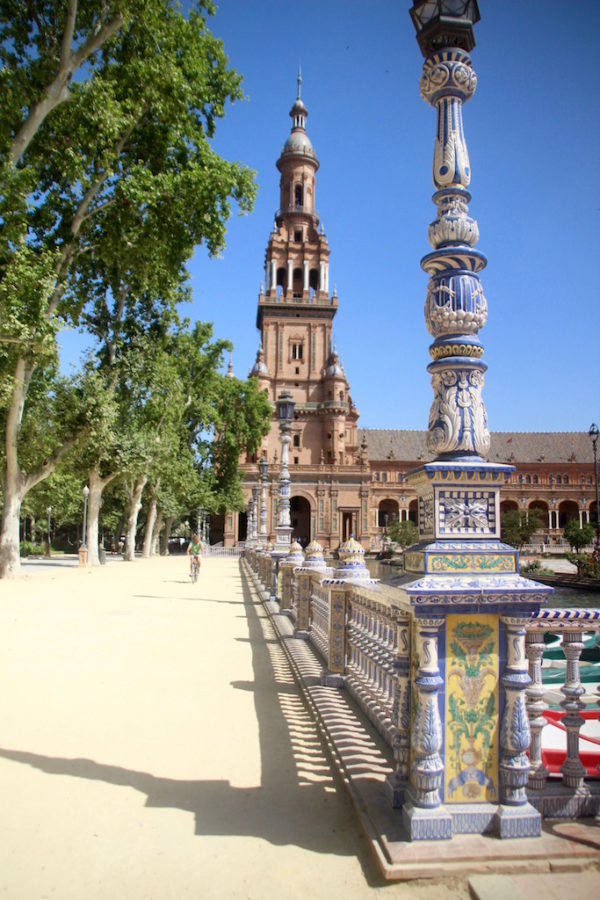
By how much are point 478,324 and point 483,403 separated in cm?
47

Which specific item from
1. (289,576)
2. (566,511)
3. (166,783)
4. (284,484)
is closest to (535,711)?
(166,783)

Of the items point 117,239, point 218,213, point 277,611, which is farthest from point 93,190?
point 277,611

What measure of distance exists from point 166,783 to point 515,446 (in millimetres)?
92615

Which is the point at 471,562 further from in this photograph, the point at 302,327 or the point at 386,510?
the point at 386,510

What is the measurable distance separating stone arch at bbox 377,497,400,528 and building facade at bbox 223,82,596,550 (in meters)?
0.12

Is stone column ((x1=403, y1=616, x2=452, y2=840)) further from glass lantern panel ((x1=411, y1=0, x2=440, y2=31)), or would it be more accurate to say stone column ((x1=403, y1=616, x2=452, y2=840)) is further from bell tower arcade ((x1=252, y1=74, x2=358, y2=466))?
bell tower arcade ((x1=252, y1=74, x2=358, y2=466))

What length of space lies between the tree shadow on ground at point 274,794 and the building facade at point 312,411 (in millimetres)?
59444

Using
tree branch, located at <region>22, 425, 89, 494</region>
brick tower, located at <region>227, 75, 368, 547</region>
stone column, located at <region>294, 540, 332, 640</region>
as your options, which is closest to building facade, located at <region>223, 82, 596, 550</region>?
brick tower, located at <region>227, 75, 368, 547</region>

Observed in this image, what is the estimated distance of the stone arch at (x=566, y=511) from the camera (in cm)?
8488

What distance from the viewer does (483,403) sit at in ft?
13.4

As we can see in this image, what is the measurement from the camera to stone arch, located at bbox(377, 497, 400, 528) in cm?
8238

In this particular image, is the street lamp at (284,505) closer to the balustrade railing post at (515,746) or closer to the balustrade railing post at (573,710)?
the balustrade railing post at (573,710)

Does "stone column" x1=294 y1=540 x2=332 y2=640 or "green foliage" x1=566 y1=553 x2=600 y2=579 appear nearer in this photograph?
"stone column" x1=294 y1=540 x2=332 y2=640

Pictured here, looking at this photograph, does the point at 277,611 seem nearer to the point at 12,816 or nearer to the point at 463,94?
the point at 12,816
